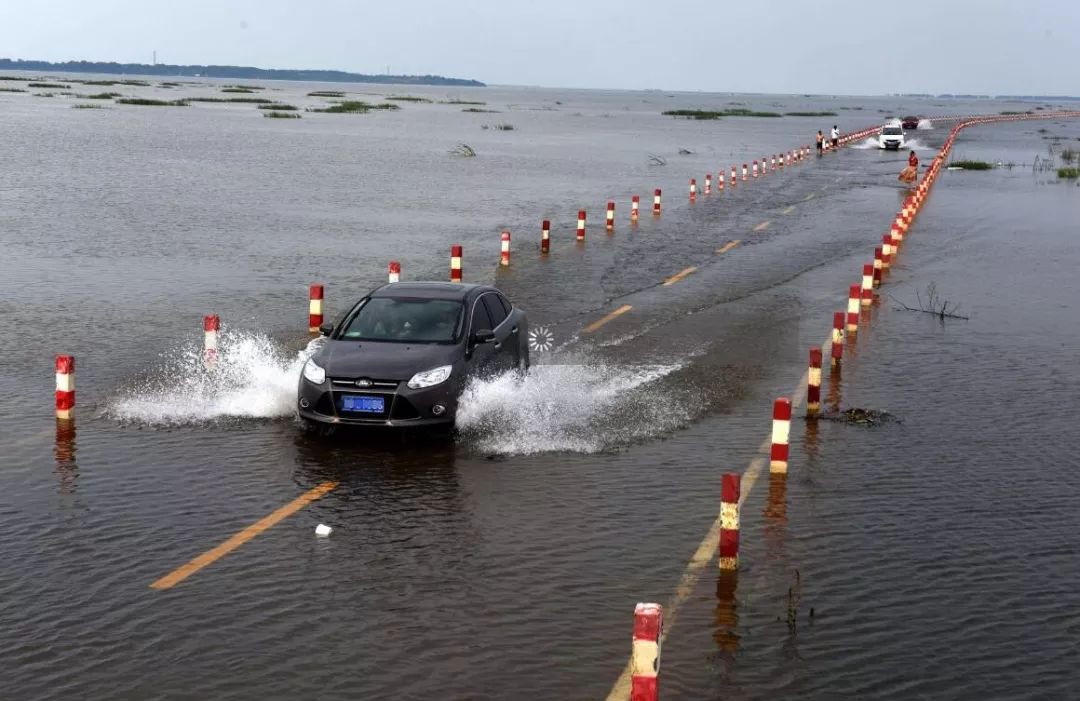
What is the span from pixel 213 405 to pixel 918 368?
30.5 feet

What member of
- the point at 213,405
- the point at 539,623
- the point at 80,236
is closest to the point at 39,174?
the point at 80,236

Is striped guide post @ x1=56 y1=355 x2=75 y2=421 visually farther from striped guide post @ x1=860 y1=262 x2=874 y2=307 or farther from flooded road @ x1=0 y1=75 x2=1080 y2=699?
striped guide post @ x1=860 y1=262 x2=874 y2=307

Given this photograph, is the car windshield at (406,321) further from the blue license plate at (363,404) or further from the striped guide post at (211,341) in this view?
the striped guide post at (211,341)

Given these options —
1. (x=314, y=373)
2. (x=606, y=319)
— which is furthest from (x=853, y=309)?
(x=314, y=373)

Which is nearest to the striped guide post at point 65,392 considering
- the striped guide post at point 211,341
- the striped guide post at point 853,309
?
the striped guide post at point 211,341

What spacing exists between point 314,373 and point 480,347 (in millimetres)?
1938

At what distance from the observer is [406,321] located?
49.0 ft

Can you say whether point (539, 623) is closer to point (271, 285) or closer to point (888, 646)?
point (888, 646)

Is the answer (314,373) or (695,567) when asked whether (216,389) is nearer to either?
(314,373)

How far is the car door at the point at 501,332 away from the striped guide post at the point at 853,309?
6.27 meters

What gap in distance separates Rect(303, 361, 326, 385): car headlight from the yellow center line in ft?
5.82

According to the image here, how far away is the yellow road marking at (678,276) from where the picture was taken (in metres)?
26.2

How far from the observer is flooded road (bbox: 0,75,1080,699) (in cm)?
823

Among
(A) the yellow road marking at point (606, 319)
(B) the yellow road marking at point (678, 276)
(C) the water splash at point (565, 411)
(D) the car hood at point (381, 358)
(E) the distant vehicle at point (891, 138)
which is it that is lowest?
(C) the water splash at point (565, 411)
